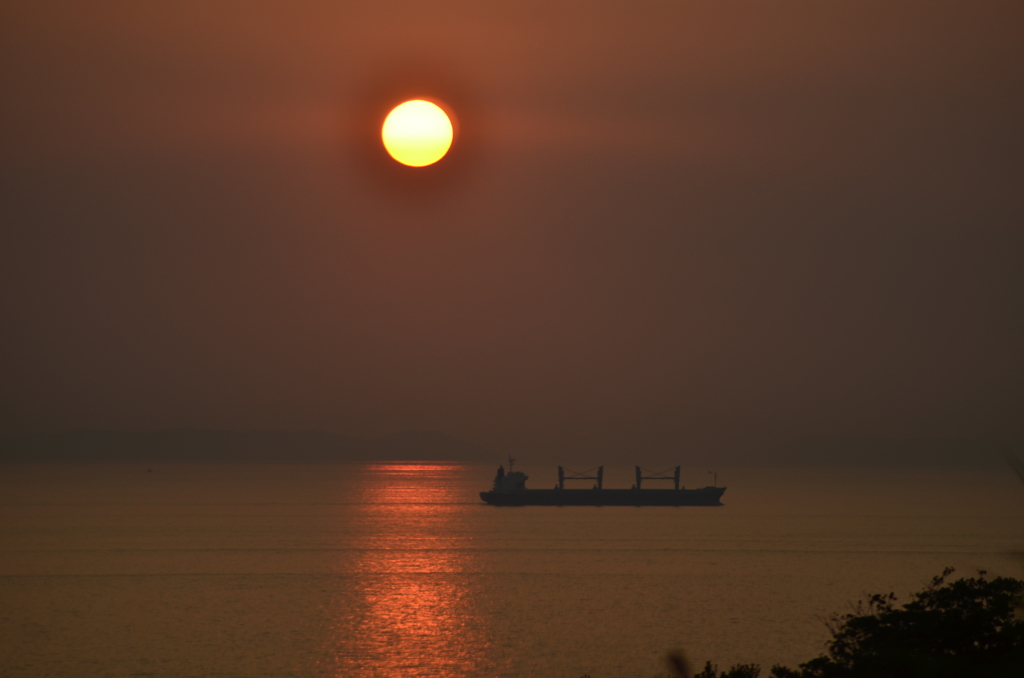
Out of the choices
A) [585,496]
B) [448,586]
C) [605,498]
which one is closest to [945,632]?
[448,586]

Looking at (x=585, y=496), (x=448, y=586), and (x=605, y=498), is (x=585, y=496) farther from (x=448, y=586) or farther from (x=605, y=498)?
(x=448, y=586)

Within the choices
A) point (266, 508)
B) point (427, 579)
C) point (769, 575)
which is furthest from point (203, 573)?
point (266, 508)

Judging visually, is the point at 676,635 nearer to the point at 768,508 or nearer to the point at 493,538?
the point at 493,538

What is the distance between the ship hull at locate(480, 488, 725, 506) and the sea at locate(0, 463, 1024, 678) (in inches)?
413

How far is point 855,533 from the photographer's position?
92.2m

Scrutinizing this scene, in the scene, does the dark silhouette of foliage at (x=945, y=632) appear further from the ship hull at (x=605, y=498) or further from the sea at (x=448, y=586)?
the ship hull at (x=605, y=498)

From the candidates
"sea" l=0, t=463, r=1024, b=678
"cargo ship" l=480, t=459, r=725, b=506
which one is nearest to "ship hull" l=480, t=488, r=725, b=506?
"cargo ship" l=480, t=459, r=725, b=506

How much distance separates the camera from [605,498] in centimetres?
13225

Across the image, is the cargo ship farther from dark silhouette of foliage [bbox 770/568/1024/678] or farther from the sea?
dark silhouette of foliage [bbox 770/568/1024/678]

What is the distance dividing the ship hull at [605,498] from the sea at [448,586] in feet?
34.5

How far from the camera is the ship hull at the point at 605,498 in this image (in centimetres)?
12794

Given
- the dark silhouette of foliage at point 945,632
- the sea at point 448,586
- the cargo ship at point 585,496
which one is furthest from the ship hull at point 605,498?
the dark silhouette of foliage at point 945,632

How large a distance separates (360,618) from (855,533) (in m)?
62.7

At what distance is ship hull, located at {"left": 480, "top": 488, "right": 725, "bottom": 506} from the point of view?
128 meters
